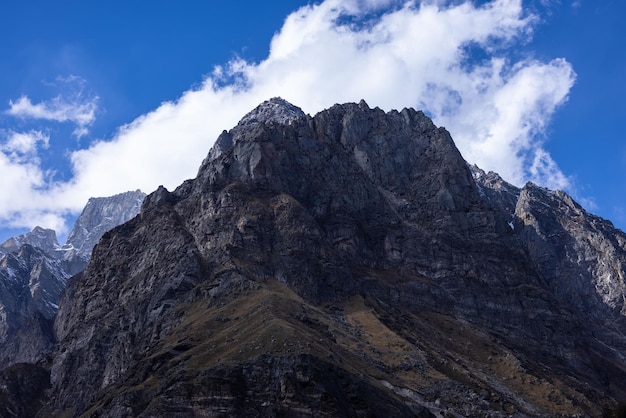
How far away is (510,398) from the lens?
648ft

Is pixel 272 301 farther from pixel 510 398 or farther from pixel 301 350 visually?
pixel 510 398

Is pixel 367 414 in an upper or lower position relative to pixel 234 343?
lower

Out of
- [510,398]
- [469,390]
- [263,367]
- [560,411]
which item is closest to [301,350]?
[263,367]

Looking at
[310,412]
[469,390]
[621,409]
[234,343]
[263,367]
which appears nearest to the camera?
[621,409]

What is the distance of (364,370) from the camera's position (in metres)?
176

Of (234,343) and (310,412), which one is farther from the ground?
(234,343)

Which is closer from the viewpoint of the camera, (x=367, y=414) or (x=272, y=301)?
(x=367, y=414)

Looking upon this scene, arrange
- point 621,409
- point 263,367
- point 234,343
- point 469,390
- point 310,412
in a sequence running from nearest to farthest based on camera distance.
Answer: point 621,409
point 310,412
point 263,367
point 234,343
point 469,390

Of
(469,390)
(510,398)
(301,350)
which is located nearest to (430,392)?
(469,390)

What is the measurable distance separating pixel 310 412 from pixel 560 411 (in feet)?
288

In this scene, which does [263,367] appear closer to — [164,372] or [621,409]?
[164,372]

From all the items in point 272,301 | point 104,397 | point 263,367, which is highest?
point 272,301

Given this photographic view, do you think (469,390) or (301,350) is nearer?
(301,350)

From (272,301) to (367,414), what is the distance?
56489 mm
